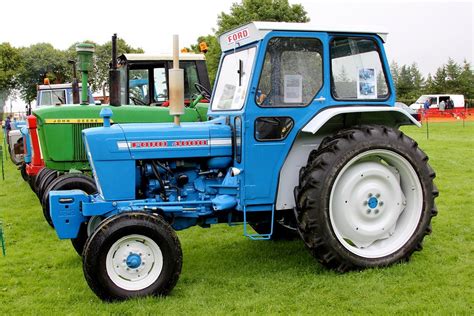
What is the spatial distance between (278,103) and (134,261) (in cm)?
187

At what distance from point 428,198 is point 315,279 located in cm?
135

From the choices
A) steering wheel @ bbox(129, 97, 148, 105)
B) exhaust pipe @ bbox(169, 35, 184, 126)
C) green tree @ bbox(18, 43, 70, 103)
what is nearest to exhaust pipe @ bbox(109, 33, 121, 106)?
exhaust pipe @ bbox(169, 35, 184, 126)

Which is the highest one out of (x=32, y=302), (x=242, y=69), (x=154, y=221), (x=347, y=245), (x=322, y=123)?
(x=242, y=69)

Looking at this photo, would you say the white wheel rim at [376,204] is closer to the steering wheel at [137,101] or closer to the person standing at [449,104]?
the steering wheel at [137,101]

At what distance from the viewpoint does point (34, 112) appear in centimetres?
806

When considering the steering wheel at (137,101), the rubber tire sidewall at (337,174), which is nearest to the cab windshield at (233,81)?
the rubber tire sidewall at (337,174)

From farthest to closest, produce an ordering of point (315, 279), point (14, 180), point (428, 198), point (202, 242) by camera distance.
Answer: point (14, 180)
point (202, 242)
point (428, 198)
point (315, 279)

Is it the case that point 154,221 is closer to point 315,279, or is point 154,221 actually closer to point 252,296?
point 252,296

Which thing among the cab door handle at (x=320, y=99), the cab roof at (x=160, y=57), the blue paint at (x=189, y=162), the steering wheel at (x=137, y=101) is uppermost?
the cab roof at (x=160, y=57)

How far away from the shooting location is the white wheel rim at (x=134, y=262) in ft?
15.0

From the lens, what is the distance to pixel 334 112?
16.1 feet

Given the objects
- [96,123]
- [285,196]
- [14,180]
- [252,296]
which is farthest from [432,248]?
[14,180]

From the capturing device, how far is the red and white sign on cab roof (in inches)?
201

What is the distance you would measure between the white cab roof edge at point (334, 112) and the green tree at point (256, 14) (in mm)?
29495
